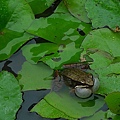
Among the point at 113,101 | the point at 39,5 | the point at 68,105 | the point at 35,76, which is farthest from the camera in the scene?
the point at 39,5

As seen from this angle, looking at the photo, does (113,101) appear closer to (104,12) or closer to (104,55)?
(104,55)

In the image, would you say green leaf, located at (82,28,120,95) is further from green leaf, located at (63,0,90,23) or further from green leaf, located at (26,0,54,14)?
green leaf, located at (26,0,54,14)

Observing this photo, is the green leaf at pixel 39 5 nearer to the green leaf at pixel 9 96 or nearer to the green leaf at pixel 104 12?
the green leaf at pixel 104 12

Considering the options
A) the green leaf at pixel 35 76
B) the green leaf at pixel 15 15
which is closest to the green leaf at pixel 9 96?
the green leaf at pixel 35 76

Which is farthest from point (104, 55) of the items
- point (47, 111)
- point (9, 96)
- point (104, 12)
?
point (9, 96)

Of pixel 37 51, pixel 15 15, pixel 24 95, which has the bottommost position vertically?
pixel 24 95

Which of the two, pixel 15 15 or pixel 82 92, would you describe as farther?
pixel 15 15

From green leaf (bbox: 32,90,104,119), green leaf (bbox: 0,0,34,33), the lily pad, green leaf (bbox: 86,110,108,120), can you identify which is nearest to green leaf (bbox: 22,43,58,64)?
the lily pad
